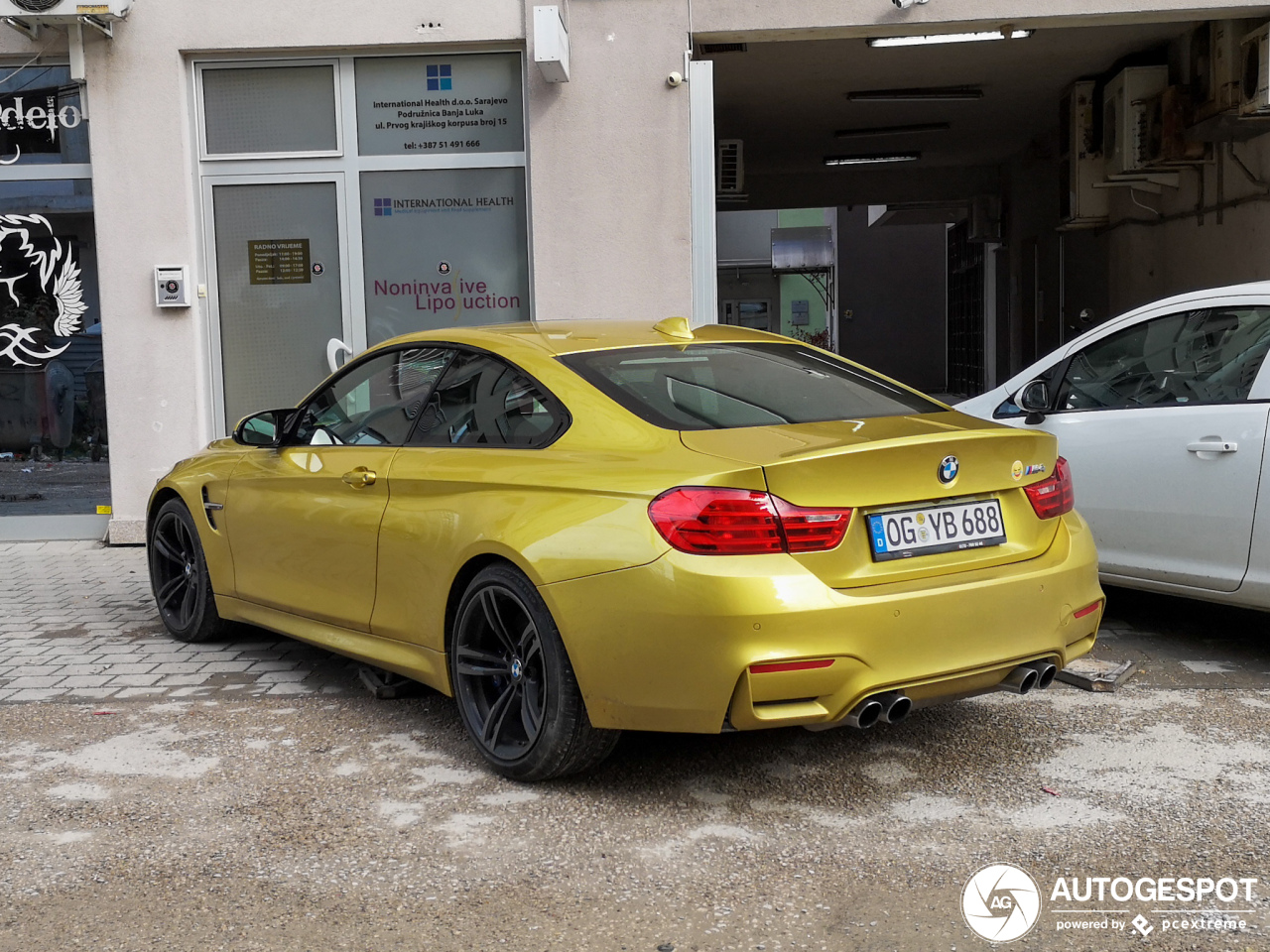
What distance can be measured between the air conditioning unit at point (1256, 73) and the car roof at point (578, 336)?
6176 mm

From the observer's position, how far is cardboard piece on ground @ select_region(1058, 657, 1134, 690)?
500 cm

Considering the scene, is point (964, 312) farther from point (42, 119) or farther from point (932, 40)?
point (42, 119)

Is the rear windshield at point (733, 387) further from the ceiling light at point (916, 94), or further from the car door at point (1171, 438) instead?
the ceiling light at point (916, 94)

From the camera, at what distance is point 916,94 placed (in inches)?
572

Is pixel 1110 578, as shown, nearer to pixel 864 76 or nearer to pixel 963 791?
pixel 963 791

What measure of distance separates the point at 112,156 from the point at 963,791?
25.6ft

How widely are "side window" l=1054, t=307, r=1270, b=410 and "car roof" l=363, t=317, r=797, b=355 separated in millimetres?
1737

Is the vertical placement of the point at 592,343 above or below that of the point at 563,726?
above

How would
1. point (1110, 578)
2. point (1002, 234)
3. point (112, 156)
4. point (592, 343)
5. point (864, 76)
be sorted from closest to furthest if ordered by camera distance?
point (592, 343)
point (1110, 578)
point (112, 156)
point (864, 76)
point (1002, 234)

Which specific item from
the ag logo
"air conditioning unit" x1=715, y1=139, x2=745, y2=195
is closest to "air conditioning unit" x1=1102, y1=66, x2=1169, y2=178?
"air conditioning unit" x1=715, y1=139, x2=745, y2=195

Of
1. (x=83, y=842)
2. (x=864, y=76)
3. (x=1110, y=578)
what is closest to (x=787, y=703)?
(x=83, y=842)

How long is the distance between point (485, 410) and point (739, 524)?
1213 mm

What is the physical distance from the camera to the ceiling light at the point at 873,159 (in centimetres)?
1955

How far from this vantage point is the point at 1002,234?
840 inches
